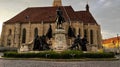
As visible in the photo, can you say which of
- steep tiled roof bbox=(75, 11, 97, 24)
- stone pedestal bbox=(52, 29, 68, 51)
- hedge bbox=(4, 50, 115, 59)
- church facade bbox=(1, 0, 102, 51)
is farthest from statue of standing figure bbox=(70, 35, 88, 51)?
steep tiled roof bbox=(75, 11, 97, 24)

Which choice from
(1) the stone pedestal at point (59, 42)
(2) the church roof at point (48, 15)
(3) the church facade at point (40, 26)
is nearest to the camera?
(1) the stone pedestal at point (59, 42)

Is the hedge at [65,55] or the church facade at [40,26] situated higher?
the church facade at [40,26]

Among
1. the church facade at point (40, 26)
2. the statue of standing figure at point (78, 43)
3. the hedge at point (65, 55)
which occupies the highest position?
the church facade at point (40, 26)

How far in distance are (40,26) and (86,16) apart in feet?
44.6

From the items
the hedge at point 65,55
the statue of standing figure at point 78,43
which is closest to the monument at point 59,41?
the statue of standing figure at point 78,43

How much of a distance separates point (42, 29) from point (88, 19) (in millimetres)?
13408

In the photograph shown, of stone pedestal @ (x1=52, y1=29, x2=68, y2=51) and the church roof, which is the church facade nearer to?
the church roof

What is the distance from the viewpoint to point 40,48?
30.5 meters

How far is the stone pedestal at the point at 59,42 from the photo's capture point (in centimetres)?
3005

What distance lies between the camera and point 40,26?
62.2 meters

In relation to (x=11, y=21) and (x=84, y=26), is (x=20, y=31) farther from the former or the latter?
(x=84, y=26)

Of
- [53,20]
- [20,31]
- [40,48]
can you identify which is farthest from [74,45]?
[20,31]

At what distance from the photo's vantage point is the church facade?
61.5 meters

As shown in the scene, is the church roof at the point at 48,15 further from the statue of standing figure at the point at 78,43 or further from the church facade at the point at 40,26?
the statue of standing figure at the point at 78,43
